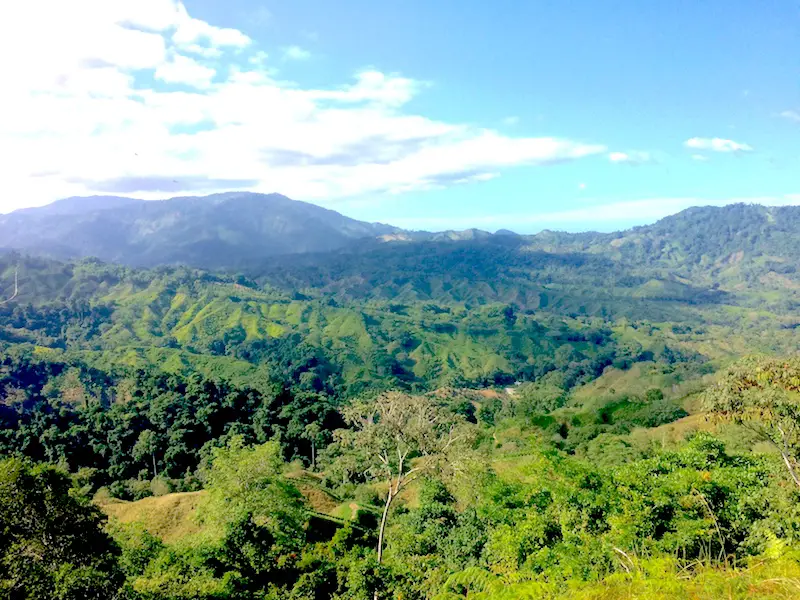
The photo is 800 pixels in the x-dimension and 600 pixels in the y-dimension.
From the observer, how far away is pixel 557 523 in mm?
16703

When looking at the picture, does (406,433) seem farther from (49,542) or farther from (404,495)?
(404,495)

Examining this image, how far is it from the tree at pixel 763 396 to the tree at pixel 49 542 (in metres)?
17.4

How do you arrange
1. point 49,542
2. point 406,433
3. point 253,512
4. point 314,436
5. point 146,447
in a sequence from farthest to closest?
point 314,436 → point 146,447 → point 253,512 → point 406,433 → point 49,542

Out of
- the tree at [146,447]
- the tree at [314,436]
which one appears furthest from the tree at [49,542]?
the tree at [314,436]

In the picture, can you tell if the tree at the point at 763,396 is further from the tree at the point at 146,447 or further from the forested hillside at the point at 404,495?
the tree at the point at 146,447

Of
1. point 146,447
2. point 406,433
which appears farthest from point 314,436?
point 406,433

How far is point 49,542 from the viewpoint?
13992 millimetres

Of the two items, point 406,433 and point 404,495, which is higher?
point 406,433

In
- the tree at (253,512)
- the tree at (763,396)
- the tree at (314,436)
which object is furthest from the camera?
the tree at (314,436)

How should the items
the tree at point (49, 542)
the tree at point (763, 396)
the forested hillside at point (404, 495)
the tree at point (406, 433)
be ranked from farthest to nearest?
the tree at point (406, 433), the tree at point (763, 396), the forested hillside at point (404, 495), the tree at point (49, 542)

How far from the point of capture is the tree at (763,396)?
49.8 feet

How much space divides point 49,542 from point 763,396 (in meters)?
20.4

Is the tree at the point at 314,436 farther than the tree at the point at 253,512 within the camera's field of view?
Yes

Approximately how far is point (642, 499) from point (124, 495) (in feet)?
140
